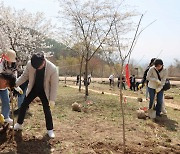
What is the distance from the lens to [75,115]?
275 inches

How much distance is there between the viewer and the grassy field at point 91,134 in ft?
14.5

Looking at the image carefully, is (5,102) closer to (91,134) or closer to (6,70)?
(6,70)

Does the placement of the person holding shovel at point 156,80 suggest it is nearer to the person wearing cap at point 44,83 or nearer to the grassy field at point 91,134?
the grassy field at point 91,134

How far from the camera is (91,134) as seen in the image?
5.34m

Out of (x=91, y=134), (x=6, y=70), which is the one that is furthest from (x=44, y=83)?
(x=91, y=134)

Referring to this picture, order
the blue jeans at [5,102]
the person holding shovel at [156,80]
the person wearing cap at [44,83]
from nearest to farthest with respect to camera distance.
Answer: the person wearing cap at [44,83] < the blue jeans at [5,102] < the person holding shovel at [156,80]

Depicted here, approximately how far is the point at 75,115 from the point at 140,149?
8.53 feet

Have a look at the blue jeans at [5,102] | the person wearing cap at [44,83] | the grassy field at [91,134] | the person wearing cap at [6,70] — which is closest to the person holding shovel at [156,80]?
the grassy field at [91,134]

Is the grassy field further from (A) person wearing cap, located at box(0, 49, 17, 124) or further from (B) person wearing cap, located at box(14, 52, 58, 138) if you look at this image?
(A) person wearing cap, located at box(0, 49, 17, 124)

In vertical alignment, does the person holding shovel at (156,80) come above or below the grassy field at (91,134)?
above

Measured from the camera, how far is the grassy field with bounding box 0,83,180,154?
4.41 meters

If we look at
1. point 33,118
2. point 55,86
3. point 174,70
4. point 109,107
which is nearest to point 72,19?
point 109,107

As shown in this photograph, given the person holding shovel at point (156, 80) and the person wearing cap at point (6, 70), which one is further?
the person holding shovel at point (156, 80)

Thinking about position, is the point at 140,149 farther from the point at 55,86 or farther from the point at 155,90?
the point at 155,90
